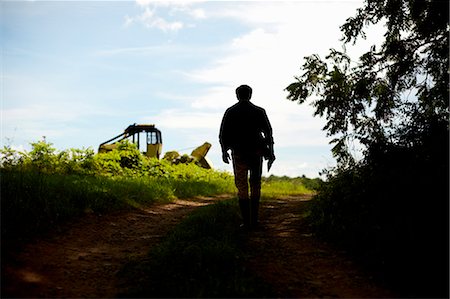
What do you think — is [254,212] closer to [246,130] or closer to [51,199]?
[246,130]

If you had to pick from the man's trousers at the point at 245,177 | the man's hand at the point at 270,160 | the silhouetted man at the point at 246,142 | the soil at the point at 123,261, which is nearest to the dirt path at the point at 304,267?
the soil at the point at 123,261

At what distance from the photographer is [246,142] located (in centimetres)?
756

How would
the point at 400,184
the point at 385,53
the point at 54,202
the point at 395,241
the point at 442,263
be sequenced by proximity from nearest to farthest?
the point at 442,263 → the point at 395,241 → the point at 400,184 → the point at 54,202 → the point at 385,53

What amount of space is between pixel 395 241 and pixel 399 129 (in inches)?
122

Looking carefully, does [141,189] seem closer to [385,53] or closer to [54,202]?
[54,202]

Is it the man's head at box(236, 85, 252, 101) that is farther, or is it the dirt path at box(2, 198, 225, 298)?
the man's head at box(236, 85, 252, 101)

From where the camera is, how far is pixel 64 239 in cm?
665

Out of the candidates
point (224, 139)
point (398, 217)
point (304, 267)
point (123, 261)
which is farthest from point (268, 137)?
point (123, 261)

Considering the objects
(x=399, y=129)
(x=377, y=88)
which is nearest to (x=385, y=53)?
(x=377, y=88)

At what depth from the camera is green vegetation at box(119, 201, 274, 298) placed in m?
4.23

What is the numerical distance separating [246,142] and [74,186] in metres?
4.25

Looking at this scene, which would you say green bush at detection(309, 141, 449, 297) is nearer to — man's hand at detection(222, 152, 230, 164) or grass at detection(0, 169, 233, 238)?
man's hand at detection(222, 152, 230, 164)

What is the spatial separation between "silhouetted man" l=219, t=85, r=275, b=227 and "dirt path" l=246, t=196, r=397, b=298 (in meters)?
0.78

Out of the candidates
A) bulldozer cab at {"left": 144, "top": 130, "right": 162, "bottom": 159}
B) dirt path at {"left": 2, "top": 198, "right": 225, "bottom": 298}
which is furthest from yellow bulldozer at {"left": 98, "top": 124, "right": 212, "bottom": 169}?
dirt path at {"left": 2, "top": 198, "right": 225, "bottom": 298}
